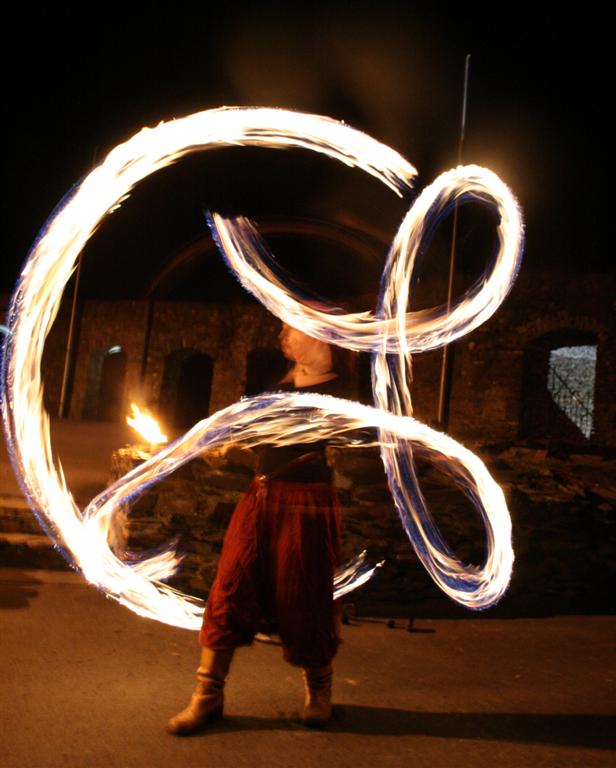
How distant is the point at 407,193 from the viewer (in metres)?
5.20

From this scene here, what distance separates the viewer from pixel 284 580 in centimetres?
295

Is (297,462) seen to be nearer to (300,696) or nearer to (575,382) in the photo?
(300,696)

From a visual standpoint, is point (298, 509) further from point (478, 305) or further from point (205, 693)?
point (478, 305)

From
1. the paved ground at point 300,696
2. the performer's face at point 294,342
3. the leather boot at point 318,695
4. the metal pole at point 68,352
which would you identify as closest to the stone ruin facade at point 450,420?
the metal pole at point 68,352

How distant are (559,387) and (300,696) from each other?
41.9ft

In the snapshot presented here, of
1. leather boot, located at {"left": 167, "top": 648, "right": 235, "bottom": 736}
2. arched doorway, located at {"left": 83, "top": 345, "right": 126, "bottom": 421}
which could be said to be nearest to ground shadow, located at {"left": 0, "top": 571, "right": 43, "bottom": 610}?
leather boot, located at {"left": 167, "top": 648, "right": 235, "bottom": 736}

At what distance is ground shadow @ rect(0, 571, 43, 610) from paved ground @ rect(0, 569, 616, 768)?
25 mm

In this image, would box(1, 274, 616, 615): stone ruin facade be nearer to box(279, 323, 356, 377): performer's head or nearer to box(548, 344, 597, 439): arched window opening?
box(548, 344, 597, 439): arched window opening

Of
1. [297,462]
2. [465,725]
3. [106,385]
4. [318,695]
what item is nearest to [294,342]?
[297,462]

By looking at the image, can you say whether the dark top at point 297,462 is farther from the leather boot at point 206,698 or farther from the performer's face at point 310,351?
the leather boot at point 206,698

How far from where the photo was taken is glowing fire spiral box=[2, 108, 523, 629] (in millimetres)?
3662

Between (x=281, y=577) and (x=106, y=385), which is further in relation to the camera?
(x=106, y=385)

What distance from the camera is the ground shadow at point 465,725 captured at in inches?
113

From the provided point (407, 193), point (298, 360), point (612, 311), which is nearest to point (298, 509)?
point (298, 360)
